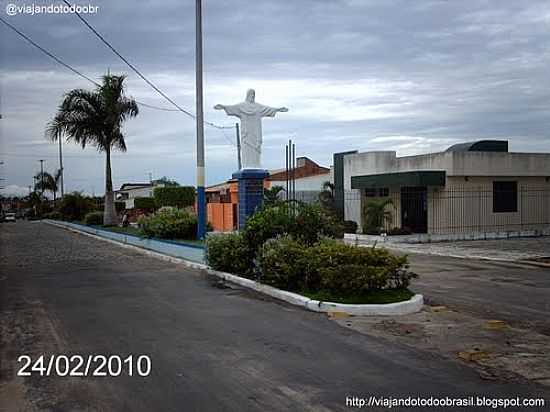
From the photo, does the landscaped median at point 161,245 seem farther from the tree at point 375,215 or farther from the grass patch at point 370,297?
the tree at point 375,215

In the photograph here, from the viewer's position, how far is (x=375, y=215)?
2784cm

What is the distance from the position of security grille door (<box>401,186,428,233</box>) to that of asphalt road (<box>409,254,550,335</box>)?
30.8 feet

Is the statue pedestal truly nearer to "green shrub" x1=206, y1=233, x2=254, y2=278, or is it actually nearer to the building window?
"green shrub" x1=206, y1=233, x2=254, y2=278

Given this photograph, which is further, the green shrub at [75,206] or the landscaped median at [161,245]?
the green shrub at [75,206]

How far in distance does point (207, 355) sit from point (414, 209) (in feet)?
75.4

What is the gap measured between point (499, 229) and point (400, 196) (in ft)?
14.9

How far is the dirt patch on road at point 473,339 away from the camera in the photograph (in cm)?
686

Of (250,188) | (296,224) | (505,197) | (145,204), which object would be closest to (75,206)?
(145,204)

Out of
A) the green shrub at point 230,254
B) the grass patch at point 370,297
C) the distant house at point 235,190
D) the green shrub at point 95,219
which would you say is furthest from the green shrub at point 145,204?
the grass patch at point 370,297

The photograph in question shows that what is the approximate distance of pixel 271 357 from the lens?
7.30 metres

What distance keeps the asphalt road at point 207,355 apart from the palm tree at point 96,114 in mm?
23267

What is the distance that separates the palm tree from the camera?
34719 millimetres

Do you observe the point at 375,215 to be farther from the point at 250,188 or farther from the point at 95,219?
the point at 95,219

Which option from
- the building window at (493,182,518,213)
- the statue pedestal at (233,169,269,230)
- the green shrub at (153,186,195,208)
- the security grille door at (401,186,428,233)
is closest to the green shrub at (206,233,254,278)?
the statue pedestal at (233,169,269,230)
